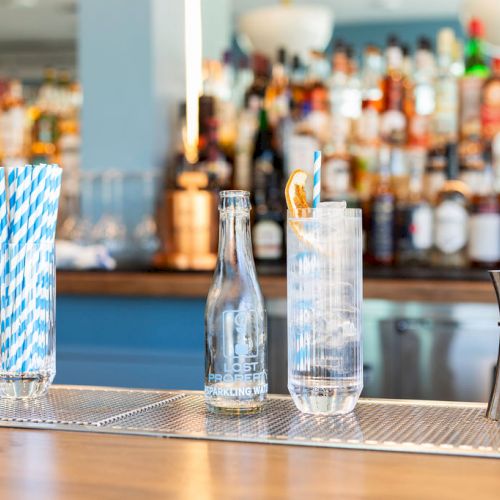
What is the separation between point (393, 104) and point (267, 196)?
0.41 meters

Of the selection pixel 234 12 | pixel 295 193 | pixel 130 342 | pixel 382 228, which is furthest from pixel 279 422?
pixel 234 12

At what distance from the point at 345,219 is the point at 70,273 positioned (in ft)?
4.98

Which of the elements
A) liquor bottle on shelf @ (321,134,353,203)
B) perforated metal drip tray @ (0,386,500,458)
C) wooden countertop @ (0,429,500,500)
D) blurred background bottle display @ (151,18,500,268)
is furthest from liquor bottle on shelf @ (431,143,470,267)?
wooden countertop @ (0,429,500,500)

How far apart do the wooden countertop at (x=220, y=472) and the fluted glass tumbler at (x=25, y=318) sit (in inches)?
6.2

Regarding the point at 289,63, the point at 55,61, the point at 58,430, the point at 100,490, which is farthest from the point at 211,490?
the point at 55,61

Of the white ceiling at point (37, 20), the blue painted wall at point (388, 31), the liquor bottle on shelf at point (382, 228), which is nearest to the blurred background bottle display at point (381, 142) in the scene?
the liquor bottle on shelf at point (382, 228)

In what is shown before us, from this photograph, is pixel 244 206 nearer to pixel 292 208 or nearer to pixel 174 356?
pixel 292 208

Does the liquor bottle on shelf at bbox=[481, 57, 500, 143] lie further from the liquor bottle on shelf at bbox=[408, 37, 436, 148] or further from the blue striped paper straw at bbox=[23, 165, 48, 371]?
the blue striped paper straw at bbox=[23, 165, 48, 371]

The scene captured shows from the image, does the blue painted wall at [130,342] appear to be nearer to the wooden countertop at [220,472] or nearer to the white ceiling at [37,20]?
the wooden countertop at [220,472]

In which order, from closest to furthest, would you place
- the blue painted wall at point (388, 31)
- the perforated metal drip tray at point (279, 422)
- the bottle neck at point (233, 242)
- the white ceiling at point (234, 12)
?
the perforated metal drip tray at point (279, 422), the bottle neck at point (233, 242), the white ceiling at point (234, 12), the blue painted wall at point (388, 31)

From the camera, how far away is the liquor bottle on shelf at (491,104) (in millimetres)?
2383

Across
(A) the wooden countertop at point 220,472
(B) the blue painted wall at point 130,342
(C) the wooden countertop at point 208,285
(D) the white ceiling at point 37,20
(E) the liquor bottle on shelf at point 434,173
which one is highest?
(D) the white ceiling at point 37,20

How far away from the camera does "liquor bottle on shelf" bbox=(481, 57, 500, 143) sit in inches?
93.8

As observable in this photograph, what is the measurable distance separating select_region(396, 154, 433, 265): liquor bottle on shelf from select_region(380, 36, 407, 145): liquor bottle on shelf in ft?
0.37
